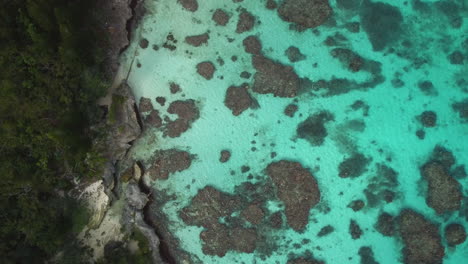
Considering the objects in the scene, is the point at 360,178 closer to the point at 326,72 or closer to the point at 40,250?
the point at 326,72

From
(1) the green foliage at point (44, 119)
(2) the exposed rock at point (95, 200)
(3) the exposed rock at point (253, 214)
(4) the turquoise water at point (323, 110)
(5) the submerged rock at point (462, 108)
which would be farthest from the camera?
(5) the submerged rock at point (462, 108)

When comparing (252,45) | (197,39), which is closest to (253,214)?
(252,45)

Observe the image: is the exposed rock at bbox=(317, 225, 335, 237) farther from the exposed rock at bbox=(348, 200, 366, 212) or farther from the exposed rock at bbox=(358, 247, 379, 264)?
the exposed rock at bbox=(358, 247, 379, 264)

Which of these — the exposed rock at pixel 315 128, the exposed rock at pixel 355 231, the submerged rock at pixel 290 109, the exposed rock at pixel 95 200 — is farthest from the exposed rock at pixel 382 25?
the exposed rock at pixel 95 200

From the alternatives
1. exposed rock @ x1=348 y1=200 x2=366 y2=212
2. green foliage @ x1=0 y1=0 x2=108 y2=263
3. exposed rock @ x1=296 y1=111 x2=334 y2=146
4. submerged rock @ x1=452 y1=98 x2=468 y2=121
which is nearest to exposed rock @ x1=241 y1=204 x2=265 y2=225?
exposed rock @ x1=296 y1=111 x2=334 y2=146

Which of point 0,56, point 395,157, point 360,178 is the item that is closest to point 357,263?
point 360,178

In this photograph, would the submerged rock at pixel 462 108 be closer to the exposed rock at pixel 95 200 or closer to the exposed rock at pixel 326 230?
the exposed rock at pixel 326 230
